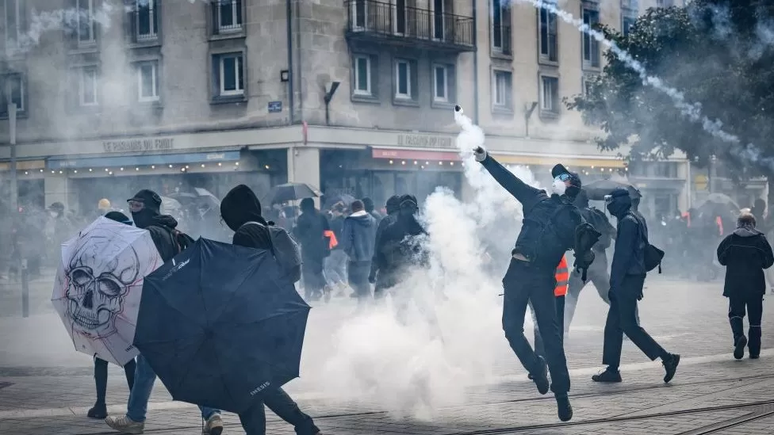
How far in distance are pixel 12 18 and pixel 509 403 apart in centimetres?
1545

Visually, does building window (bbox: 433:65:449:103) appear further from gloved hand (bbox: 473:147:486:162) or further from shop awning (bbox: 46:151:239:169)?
gloved hand (bbox: 473:147:486:162)

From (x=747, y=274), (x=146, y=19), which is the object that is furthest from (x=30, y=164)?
(x=747, y=274)

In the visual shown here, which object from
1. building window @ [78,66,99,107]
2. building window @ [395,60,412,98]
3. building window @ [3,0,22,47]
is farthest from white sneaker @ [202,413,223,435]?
building window @ [395,60,412,98]

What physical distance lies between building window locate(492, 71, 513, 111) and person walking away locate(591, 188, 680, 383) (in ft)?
86.5

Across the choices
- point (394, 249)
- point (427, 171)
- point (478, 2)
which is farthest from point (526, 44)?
point (394, 249)

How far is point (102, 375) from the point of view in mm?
9008

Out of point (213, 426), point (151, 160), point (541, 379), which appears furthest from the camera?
point (151, 160)

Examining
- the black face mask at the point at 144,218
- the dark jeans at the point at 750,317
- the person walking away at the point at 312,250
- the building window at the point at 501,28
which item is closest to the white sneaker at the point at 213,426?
the black face mask at the point at 144,218

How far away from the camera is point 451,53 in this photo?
116 ft

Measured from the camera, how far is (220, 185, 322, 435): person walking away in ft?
22.2

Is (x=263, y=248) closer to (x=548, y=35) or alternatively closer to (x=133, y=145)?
(x=133, y=145)

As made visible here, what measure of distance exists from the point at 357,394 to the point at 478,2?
26.9 m

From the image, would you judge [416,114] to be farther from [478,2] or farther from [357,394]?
[357,394]

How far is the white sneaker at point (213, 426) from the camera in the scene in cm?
776
